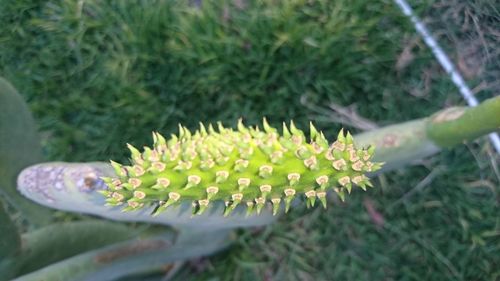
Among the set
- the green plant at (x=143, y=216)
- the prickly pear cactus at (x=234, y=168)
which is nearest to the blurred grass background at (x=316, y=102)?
the green plant at (x=143, y=216)

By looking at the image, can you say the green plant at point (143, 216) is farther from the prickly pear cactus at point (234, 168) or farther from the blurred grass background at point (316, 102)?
the blurred grass background at point (316, 102)

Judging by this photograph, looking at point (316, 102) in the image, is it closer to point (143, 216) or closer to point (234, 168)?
point (143, 216)

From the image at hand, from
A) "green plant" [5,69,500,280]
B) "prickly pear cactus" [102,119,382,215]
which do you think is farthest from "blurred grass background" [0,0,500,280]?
"prickly pear cactus" [102,119,382,215]

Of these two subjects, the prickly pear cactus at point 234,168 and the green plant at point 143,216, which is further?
the green plant at point 143,216

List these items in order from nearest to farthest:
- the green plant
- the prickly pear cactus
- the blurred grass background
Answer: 1. the prickly pear cactus
2. the green plant
3. the blurred grass background

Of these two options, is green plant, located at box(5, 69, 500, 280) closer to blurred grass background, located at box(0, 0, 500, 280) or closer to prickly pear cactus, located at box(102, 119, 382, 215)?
prickly pear cactus, located at box(102, 119, 382, 215)
